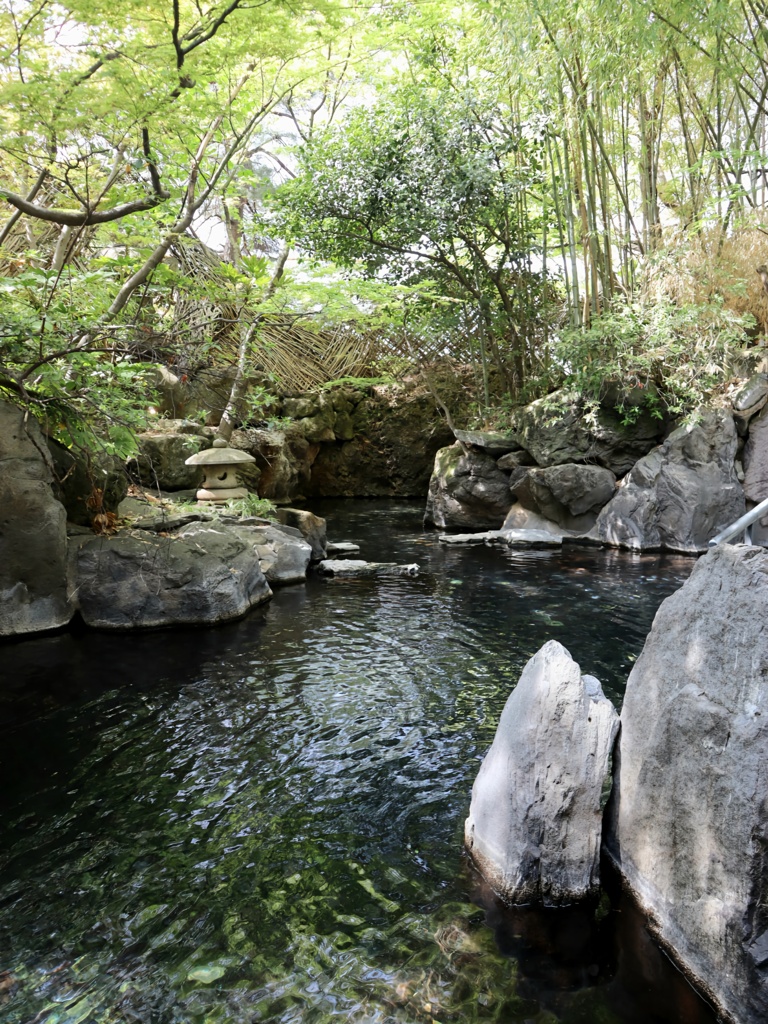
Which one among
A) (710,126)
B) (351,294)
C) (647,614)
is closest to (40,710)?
(647,614)

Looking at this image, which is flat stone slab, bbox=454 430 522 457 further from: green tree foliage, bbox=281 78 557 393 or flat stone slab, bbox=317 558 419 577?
flat stone slab, bbox=317 558 419 577

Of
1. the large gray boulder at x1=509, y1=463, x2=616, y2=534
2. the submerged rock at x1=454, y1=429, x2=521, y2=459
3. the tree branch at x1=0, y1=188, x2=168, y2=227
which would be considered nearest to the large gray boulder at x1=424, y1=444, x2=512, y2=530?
the submerged rock at x1=454, y1=429, x2=521, y2=459

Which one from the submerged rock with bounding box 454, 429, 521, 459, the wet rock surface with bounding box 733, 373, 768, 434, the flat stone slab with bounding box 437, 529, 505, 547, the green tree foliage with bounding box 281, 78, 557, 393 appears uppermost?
the green tree foliage with bounding box 281, 78, 557, 393

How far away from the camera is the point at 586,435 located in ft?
40.0

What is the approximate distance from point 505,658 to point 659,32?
27.4 ft

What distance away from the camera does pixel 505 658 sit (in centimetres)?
600

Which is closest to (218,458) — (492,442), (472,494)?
(472,494)

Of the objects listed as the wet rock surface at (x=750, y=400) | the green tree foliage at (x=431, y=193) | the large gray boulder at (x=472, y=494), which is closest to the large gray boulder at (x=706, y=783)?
the wet rock surface at (x=750, y=400)

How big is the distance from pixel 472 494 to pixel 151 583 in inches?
294

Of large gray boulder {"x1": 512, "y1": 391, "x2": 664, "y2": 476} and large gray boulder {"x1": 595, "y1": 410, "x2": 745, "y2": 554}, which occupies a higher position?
large gray boulder {"x1": 512, "y1": 391, "x2": 664, "y2": 476}

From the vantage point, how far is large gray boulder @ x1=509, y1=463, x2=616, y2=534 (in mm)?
11766

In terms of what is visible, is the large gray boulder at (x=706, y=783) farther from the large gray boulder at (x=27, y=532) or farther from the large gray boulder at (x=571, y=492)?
the large gray boulder at (x=571, y=492)

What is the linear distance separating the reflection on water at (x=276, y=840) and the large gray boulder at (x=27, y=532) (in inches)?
16.3

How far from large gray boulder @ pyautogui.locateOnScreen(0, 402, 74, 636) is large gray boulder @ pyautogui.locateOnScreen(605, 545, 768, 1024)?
5.62 metres
